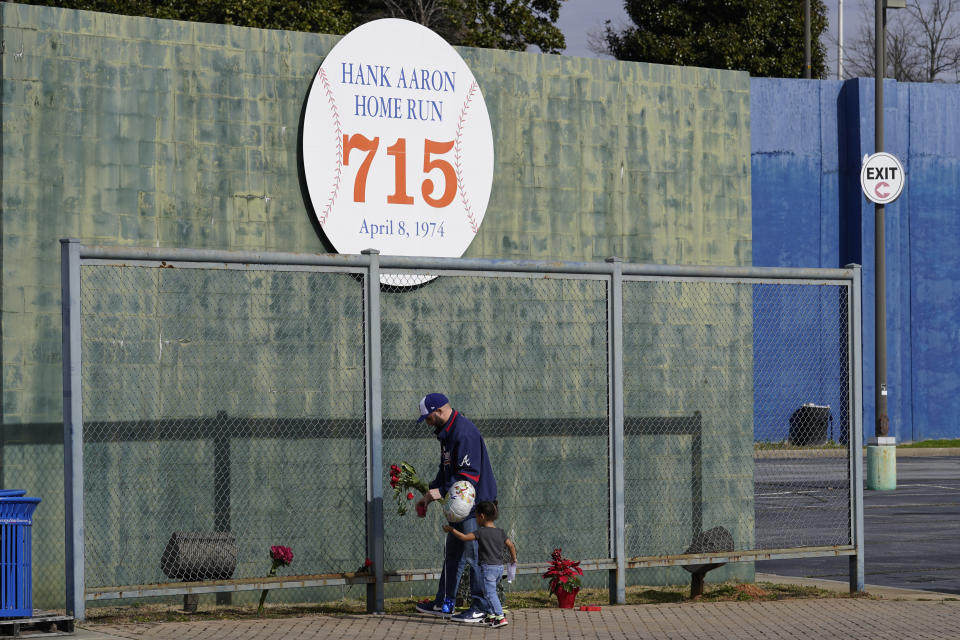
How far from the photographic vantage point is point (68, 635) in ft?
30.1

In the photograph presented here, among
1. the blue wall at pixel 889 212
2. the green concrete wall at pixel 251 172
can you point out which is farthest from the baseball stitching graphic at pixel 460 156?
the blue wall at pixel 889 212

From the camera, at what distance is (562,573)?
440 inches

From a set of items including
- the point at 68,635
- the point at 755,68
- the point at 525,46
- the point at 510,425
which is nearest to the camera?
the point at 68,635

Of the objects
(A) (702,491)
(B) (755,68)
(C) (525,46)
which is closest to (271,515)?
(A) (702,491)

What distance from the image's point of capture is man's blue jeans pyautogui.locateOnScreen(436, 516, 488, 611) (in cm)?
1013

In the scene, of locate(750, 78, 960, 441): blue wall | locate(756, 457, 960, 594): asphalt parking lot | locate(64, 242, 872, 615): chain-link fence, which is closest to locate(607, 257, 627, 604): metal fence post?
locate(64, 242, 872, 615): chain-link fence

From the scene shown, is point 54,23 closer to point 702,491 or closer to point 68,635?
point 68,635

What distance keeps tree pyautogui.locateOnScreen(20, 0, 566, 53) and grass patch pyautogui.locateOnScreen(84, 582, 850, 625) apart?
26140 millimetres

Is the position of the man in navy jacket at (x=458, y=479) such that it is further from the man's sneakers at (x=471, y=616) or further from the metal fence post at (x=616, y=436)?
the metal fence post at (x=616, y=436)

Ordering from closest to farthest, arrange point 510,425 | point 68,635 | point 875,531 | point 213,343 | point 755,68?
point 68,635 → point 213,343 → point 510,425 → point 875,531 → point 755,68

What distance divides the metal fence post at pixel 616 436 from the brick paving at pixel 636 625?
0.32 meters

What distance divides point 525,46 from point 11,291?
33.2m

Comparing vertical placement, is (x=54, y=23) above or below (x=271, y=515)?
above

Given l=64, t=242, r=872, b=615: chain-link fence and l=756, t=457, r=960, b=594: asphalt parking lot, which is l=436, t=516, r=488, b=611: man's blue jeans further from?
l=756, t=457, r=960, b=594: asphalt parking lot
